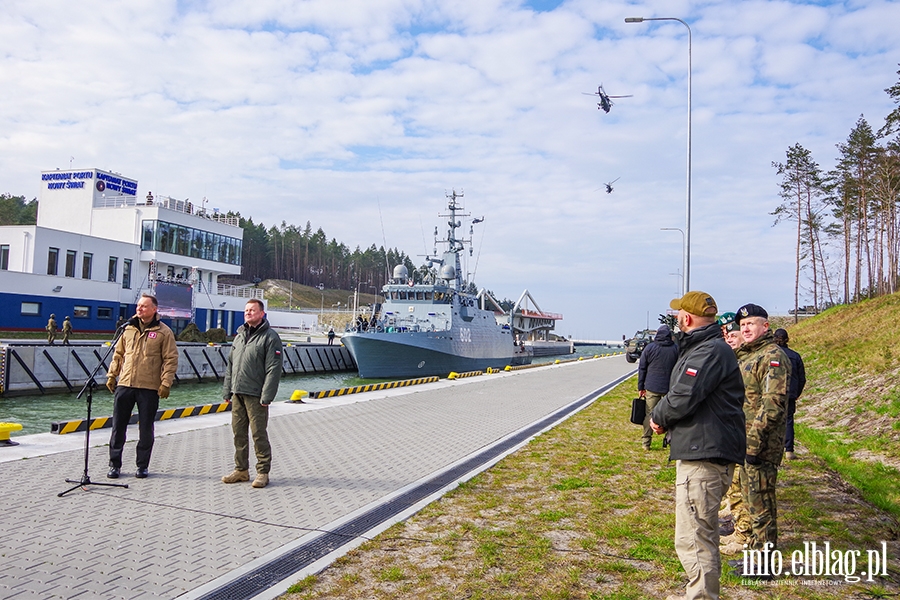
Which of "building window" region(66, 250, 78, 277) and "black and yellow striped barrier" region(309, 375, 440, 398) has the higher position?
"building window" region(66, 250, 78, 277)

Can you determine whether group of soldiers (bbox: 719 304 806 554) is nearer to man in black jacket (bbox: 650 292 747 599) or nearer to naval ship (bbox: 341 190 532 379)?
man in black jacket (bbox: 650 292 747 599)

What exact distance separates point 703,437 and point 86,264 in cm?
4465

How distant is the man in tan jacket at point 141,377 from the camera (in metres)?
6.58

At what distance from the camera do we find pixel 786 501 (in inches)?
253

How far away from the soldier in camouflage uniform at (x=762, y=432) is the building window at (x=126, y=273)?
45.9 metres

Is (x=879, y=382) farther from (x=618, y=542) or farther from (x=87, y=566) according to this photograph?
(x=87, y=566)

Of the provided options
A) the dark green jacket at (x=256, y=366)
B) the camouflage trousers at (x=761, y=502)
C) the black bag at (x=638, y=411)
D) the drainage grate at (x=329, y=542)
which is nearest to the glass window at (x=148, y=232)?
the drainage grate at (x=329, y=542)

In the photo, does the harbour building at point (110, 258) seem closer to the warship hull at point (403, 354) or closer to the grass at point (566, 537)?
the warship hull at point (403, 354)

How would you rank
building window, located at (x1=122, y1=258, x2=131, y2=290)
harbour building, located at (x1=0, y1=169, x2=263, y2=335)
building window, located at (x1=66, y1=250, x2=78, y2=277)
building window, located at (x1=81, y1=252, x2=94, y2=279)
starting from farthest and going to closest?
building window, located at (x1=122, y1=258, x2=131, y2=290) < building window, located at (x1=81, y1=252, x2=94, y2=279) < building window, located at (x1=66, y1=250, x2=78, y2=277) < harbour building, located at (x1=0, y1=169, x2=263, y2=335)

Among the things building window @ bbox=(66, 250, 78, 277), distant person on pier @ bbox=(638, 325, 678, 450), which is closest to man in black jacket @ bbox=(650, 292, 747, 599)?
distant person on pier @ bbox=(638, 325, 678, 450)

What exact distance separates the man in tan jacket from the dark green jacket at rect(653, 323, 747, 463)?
198 inches

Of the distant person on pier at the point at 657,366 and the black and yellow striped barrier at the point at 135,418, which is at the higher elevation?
the distant person on pier at the point at 657,366

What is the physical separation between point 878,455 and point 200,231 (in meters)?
50.6

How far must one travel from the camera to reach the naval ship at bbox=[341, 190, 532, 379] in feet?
102
